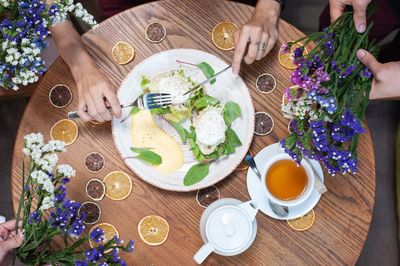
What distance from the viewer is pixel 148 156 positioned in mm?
1360

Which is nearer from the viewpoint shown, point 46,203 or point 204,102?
point 46,203

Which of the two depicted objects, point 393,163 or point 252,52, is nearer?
point 252,52

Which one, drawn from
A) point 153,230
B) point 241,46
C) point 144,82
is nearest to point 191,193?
point 153,230

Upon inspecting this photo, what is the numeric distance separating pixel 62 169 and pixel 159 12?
0.65 meters

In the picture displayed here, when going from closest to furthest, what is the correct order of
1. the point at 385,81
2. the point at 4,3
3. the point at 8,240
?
the point at 4,3 → the point at 8,240 → the point at 385,81

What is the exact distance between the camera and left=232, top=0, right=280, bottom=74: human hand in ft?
4.46

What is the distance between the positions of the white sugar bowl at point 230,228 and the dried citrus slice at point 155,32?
0.59 meters

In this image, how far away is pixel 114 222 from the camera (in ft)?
4.46

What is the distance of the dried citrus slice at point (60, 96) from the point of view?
55.6 inches

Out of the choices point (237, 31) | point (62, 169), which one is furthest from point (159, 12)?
point (62, 169)

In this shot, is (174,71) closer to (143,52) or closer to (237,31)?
(143,52)

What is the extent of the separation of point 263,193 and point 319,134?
14.3 inches

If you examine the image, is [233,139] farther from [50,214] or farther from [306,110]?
Result: [50,214]

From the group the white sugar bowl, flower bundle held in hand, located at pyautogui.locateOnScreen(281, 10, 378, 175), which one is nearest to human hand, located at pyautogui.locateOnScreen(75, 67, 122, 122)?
the white sugar bowl
